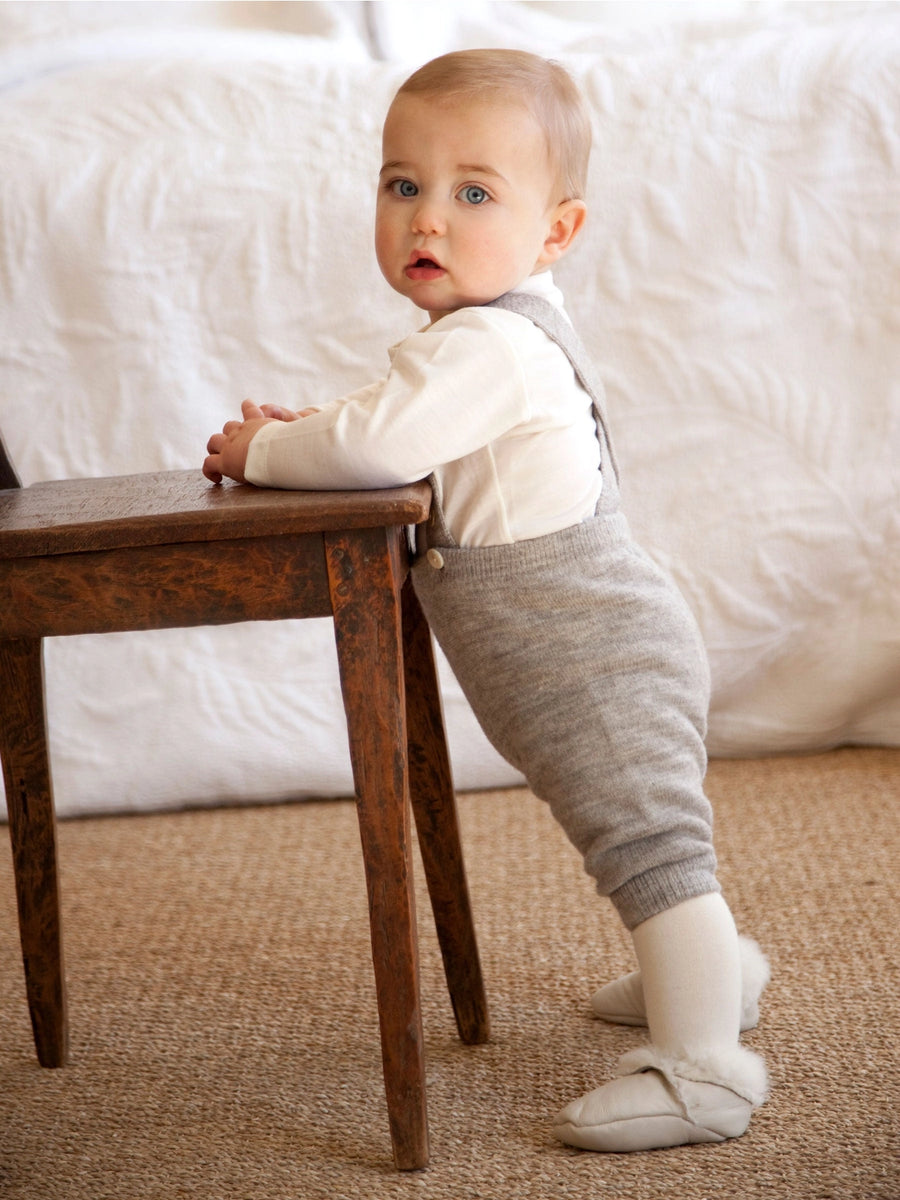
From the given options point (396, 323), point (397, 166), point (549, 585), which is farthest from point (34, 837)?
point (396, 323)

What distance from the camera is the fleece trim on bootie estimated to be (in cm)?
79

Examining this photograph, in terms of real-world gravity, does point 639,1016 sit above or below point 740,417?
below

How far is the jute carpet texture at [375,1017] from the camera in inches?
30.5

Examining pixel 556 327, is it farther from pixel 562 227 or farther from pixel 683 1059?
pixel 683 1059

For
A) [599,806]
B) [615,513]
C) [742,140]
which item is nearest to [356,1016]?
[599,806]

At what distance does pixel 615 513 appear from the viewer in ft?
2.89

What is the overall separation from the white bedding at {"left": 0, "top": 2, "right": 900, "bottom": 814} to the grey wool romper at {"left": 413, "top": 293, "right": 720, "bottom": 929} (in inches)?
26.2

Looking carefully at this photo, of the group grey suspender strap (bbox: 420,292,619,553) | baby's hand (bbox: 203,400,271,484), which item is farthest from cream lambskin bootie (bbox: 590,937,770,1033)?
baby's hand (bbox: 203,400,271,484)

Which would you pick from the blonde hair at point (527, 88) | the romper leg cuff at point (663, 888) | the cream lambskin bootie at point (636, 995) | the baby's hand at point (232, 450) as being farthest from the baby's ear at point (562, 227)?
the cream lambskin bootie at point (636, 995)

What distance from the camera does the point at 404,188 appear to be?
0.85 meters

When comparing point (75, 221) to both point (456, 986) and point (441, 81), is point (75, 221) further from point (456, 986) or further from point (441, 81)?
point (456, 986)

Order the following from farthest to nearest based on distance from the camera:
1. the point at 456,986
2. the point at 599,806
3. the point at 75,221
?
the point at 75,221
the point at 456,986
the point at 599,806

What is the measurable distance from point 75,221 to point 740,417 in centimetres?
77

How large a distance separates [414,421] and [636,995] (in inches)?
18.4
